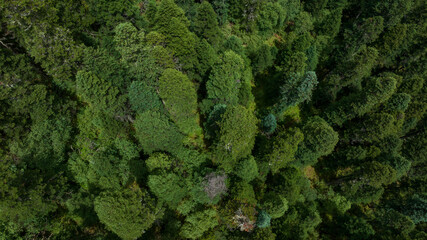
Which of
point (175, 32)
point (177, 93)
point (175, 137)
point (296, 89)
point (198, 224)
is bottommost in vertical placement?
point (198, 224)

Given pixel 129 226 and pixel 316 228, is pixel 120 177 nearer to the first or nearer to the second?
pixel 129 226

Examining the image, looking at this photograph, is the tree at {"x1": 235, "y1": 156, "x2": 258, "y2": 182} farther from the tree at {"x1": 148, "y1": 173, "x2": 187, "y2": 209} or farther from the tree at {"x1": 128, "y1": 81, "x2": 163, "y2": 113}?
the tree at {"x1": 128, "y1": 81, "x2": 163, "y2": 113}

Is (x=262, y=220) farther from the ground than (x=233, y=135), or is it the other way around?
(x=233, y=135)

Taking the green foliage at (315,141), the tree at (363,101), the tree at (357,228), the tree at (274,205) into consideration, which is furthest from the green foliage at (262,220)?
the tree at (363,101)

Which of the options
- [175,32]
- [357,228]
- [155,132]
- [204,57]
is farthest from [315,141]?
[175,32]

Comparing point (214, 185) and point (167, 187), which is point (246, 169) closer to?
point (214, 185)
